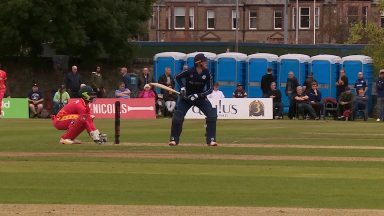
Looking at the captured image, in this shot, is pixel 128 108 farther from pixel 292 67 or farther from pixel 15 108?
pixel 292 67

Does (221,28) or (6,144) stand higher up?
(221,28)

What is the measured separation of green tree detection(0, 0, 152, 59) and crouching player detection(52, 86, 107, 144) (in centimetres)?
3161

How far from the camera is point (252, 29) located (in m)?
107

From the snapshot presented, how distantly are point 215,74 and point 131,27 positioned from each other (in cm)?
1095

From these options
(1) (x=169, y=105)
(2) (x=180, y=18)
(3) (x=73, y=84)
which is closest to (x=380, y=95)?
(1) (x=169, y=105)

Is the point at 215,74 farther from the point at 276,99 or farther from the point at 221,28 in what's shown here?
the point at 221,28

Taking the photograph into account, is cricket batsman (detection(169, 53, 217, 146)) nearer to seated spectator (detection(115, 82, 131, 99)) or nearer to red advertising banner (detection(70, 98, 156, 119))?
red advertising banner (detection(70, 98, 156, 119))

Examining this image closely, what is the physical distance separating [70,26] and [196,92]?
33718 mm

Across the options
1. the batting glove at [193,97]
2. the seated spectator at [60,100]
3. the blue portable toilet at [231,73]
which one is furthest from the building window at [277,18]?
the batting glove at [193,97]

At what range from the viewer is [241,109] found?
42875 mm

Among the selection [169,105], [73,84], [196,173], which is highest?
[73,84]

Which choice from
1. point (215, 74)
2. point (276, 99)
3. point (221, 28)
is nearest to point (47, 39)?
point (215, 74)

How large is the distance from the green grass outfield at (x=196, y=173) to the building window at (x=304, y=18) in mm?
77679

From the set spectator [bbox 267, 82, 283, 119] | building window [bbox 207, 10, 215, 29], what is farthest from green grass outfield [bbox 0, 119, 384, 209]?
building window [bbox 207, 10, 215, 29]
